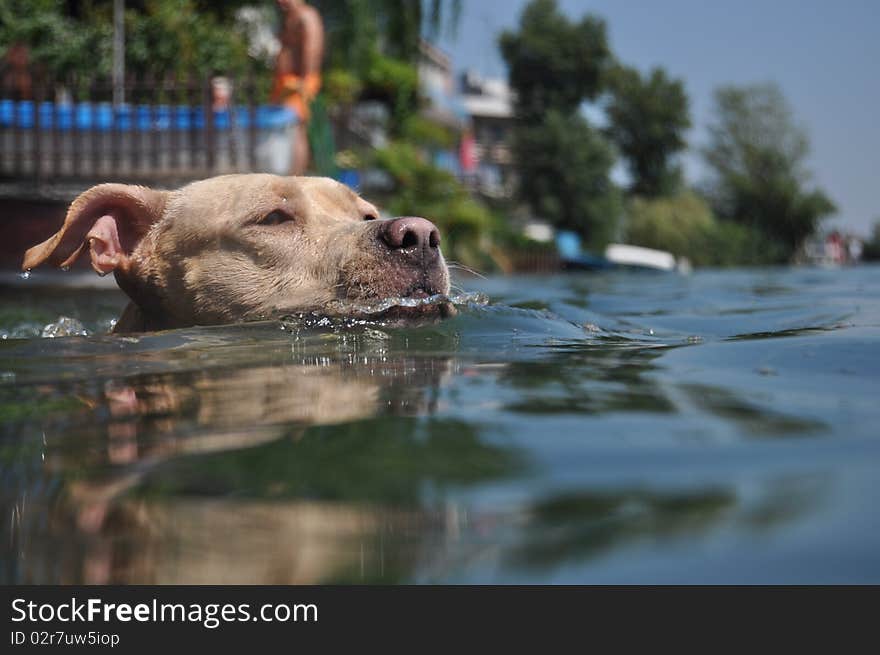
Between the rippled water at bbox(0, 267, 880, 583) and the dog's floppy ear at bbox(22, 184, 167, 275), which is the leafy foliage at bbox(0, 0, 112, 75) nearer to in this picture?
the dog's floppy ear at bbox(22, 184, 167, 275)

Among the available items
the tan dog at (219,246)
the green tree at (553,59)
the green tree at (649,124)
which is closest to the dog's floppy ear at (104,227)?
the tan dog at (219,246)

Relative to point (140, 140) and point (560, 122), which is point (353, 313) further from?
point (560, 122)

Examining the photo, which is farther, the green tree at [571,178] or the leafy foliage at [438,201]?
the green tree at [571,178]

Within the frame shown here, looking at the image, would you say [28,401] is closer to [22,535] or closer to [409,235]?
[22,535]

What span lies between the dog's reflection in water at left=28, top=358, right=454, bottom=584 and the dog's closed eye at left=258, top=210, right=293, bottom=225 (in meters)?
2.04

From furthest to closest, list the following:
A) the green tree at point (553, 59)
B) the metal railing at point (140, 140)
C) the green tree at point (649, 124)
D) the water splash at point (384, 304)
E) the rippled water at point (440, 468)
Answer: the green tree at point (649, 124) < the green tree at point (553, 59) < the metal railing at point (140, 140) < the water splash at point (384, 304) < the rippled water at point (440, 468)

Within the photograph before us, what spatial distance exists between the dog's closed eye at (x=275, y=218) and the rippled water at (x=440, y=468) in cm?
128

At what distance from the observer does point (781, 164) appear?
5441 centimetres

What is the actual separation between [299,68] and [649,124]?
4270 cm

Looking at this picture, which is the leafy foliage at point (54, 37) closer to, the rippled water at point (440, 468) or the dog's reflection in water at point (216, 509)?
the rippled water at point (440, 468)

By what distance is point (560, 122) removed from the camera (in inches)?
1710

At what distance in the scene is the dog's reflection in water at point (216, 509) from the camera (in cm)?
106

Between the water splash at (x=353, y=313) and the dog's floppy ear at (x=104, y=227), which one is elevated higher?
the dog's floppy ear at (x=104, y=227)
